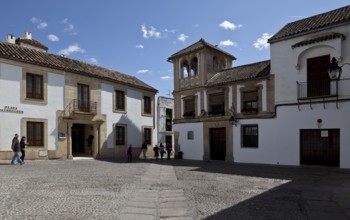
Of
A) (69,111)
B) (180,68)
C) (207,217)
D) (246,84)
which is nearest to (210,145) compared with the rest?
(246,84)

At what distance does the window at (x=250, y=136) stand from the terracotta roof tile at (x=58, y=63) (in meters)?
9.65

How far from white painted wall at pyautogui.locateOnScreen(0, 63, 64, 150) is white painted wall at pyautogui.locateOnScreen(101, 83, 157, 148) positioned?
11.9 ft

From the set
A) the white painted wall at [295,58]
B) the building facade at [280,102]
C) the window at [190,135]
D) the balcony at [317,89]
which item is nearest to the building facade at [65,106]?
the building facade at [280,102]

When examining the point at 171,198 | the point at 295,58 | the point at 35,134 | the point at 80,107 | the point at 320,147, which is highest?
the point at 295,58

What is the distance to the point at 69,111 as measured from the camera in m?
18.8

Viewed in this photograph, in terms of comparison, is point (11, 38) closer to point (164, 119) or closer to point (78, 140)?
point (78, 140)

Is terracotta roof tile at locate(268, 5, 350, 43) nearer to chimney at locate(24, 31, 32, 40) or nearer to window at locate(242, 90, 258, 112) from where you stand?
window at locate(242, 90, 258, 112)

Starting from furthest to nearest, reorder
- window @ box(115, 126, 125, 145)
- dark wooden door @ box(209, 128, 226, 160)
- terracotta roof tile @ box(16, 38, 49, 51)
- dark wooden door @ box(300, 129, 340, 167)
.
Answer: window @ box(115, 126, 125, 145)
terracotta roof tile @ box(16, 38, 49, 51)
dark wooden door @ box(209, 128, 226, 160)
dark wooden door @ box(300, 129, 340, 167)

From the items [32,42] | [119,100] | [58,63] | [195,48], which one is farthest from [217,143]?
[32,42]

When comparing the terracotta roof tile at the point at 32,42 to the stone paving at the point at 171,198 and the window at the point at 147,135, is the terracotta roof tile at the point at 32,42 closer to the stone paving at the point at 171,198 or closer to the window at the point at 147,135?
the window at the point at 147,135

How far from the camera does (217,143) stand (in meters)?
19.0

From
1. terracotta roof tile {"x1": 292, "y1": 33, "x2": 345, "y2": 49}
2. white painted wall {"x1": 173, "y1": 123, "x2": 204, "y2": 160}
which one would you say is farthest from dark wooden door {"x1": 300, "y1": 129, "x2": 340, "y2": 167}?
Answer: white painted wall {"x1": 173, "y1": 123, "x2": 204, "y2": 160}

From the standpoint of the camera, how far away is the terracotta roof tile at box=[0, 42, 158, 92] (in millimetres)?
16641

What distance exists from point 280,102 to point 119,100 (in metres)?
11.5
